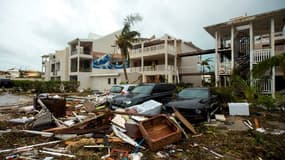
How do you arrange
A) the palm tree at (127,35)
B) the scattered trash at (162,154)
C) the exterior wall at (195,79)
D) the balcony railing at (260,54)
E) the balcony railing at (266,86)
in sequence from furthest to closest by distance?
1. the exterior wall at (195,79)
2. the palm tree at (127,35)
3. the balcony railing at (260,54)
4. the balcony railing at (266,86)
5. the scattered trash at (162,154)

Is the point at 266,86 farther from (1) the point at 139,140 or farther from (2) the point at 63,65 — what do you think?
(2) the point at 63,65

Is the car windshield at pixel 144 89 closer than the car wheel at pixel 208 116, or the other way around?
the car wheel at pixel 208 116

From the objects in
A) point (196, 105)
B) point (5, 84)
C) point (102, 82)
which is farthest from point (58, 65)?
point (196, 105)

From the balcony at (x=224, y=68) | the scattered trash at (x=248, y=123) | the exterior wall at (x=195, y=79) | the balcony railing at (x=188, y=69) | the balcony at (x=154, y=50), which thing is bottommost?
the scattered trash at (x=248, y=123)

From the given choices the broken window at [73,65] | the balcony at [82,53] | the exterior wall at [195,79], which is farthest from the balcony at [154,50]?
the broken window at [73,65]

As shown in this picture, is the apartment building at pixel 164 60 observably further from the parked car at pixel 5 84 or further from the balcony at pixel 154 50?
the parked car at pixel 5 84

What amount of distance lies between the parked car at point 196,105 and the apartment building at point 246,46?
6491 millimetres

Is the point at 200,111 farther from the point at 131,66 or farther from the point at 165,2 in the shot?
the point at 131,66

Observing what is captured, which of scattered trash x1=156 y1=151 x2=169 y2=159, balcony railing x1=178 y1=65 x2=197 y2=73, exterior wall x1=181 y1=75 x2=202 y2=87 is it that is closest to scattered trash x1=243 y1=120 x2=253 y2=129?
scattered trash x1=156 y1=151 x2=169 y2=159

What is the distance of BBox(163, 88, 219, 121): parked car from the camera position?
6.69 meters

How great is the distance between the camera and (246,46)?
51.9 feet

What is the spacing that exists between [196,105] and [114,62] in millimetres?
23082

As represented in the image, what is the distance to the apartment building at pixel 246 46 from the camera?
13070 millimetres

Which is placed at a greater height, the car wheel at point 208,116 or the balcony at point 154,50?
the balcony at point 154,50
